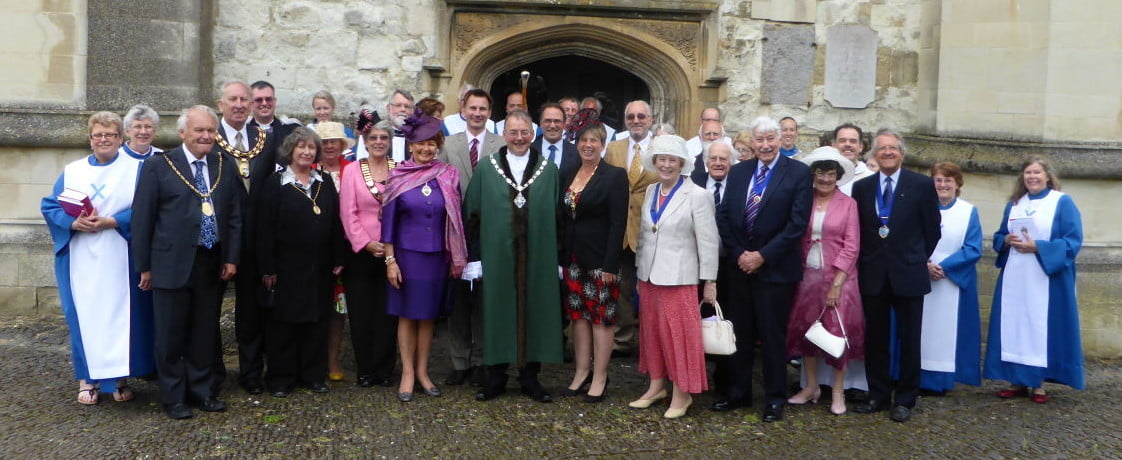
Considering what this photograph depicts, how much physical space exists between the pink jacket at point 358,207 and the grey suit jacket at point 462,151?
62 cm

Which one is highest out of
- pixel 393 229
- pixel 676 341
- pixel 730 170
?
pixel 730 170

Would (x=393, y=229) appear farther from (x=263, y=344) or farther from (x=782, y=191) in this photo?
(x=782, y=191)

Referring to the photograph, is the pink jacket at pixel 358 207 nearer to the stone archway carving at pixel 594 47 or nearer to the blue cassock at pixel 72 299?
the blue cassock at pixel 72 299

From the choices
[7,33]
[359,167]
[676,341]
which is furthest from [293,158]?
[7,33]

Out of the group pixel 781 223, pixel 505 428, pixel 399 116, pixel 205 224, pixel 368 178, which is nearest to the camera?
pixel 505 428

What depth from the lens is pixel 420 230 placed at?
6.12m

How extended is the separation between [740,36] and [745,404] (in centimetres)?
434

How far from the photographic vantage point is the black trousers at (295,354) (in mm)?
6281

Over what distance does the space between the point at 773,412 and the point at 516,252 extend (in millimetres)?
1702

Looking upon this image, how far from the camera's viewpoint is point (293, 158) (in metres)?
6.13

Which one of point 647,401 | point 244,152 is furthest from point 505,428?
point 244,152

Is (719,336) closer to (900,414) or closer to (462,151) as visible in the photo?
(900,414)

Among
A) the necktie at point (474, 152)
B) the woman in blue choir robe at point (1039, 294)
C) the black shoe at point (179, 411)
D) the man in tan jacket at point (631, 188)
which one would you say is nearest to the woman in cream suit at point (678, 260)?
the man in tan jacket at point (631, 188)

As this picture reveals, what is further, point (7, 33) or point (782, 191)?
point (7, 33)
